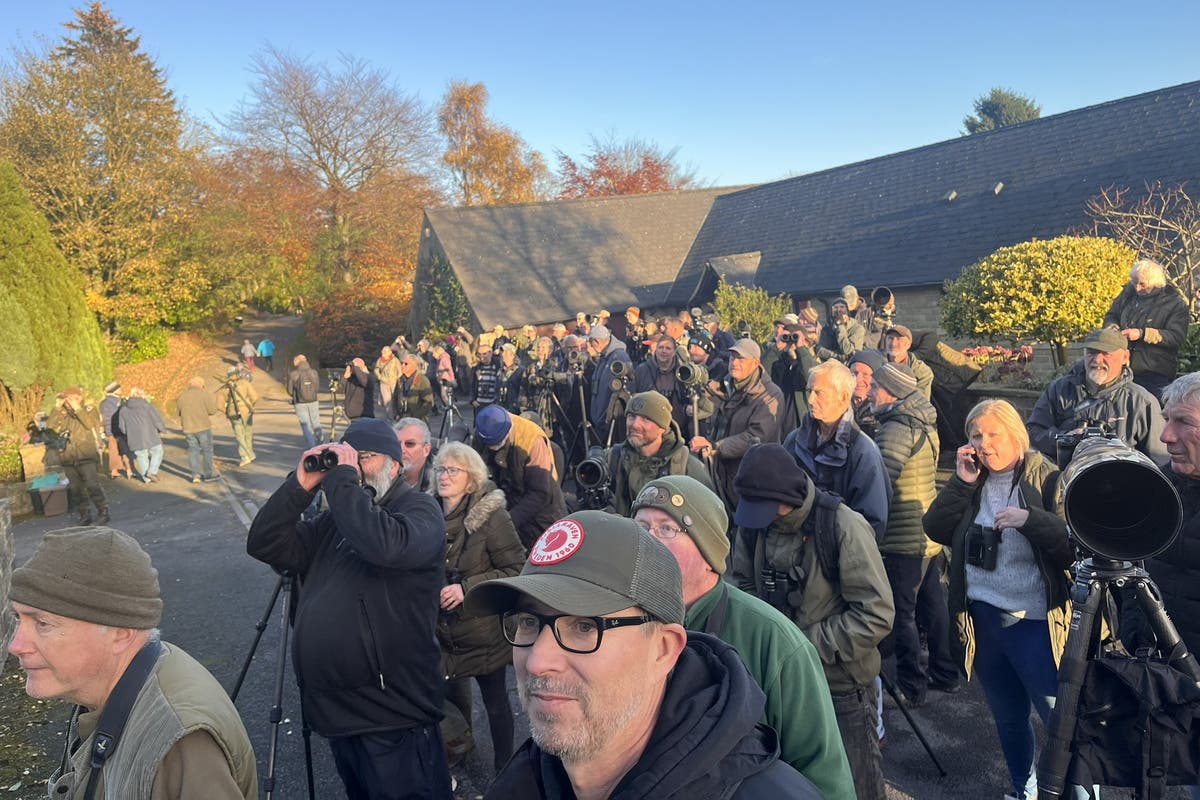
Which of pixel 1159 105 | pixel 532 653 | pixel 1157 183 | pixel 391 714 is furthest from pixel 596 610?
pixel 1159 105

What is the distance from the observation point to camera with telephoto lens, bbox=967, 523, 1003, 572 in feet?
10.9

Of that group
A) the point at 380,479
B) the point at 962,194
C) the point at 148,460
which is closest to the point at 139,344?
the point at 148,460

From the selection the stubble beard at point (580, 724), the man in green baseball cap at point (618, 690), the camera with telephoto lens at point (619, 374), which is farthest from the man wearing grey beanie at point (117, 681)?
the camera with telephoto lens at point (619, 374)

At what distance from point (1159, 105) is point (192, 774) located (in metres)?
21.2

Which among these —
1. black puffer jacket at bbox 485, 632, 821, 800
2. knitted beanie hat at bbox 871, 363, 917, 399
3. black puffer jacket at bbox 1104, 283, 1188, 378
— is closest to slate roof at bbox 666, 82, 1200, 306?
black puffer jacket at bbox 1104, 283, 1188, 378

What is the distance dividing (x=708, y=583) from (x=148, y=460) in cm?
1302

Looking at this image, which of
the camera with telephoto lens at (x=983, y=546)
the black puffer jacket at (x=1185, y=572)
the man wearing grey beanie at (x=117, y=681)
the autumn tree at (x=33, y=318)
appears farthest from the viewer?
the autumn tree at (x=33, y=318)

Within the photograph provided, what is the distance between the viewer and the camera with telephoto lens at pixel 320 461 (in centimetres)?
305

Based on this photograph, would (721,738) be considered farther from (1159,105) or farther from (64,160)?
(64,160)

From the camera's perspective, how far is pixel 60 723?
16.6 ft

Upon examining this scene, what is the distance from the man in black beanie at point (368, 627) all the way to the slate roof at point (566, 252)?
21.0m

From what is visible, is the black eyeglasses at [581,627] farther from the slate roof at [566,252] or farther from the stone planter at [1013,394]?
the slate roof at [566,252]

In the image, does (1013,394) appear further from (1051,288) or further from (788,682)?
(788,682)

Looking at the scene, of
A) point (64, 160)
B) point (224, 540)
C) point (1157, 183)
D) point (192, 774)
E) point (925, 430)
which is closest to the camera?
point (192, 774)
